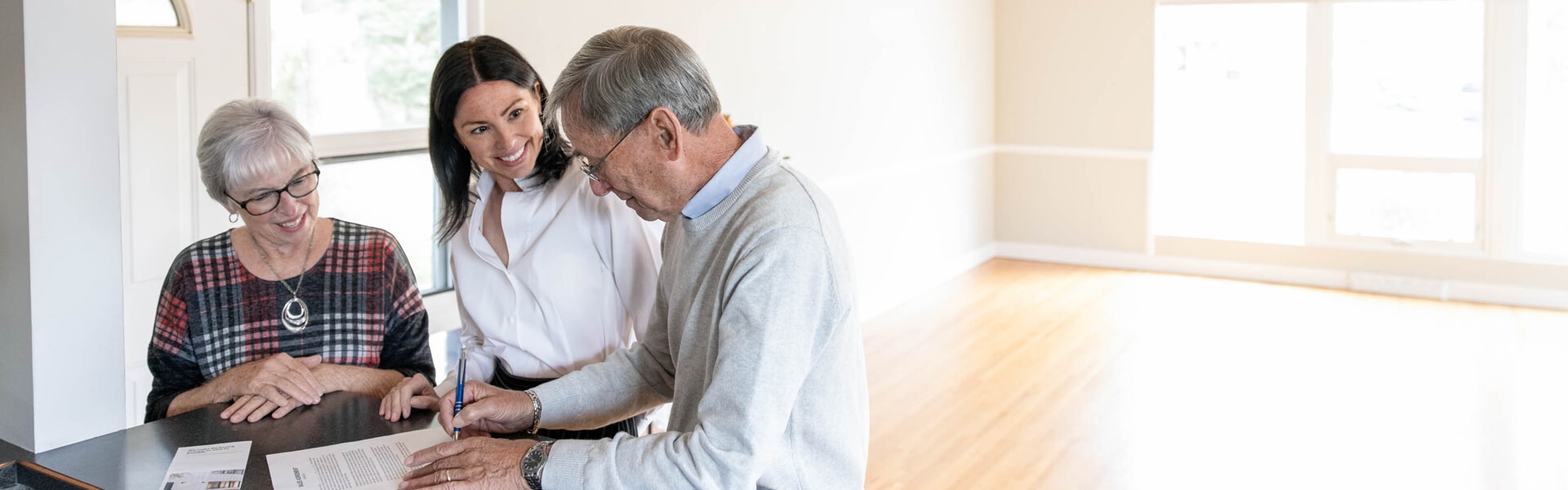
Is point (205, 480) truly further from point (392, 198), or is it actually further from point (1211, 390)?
point (1211, 390)

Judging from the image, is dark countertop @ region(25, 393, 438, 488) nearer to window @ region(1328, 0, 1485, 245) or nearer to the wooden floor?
the wooden floor

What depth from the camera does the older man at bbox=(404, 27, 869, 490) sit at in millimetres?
Result: 1583

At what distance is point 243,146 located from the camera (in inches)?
85.7

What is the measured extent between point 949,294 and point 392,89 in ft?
12.8

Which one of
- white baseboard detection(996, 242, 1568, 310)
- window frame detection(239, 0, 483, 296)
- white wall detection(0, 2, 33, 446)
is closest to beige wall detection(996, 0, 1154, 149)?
white baseboard detection(996, 242, 1568, 310)

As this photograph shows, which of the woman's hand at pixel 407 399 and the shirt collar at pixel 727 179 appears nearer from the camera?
the shirt collar at pixel 727 179

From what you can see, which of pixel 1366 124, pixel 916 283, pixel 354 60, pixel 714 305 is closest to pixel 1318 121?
pixel 1366 124

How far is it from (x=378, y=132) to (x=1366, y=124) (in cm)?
549

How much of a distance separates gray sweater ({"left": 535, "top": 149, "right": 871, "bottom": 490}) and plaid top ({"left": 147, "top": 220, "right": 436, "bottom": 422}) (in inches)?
30.7

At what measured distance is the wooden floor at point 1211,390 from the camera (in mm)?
4332

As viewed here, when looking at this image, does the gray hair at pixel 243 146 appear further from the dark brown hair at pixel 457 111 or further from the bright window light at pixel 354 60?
the bright window light at pixel 354 60

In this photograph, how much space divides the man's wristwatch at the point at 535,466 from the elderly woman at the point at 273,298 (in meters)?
0.65

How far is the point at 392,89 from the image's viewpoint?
4.07m

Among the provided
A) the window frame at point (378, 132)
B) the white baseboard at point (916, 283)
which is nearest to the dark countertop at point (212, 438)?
the window frame at point (378, 132)
